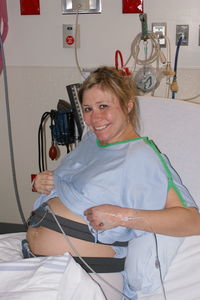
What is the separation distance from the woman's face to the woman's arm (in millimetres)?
345

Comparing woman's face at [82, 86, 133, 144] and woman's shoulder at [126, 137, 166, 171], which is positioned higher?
woman's face at [82, 86, 133, 144]

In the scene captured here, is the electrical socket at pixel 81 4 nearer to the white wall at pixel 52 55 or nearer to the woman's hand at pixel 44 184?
the white wall at pixel 52 55

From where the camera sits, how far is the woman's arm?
3.79 feet

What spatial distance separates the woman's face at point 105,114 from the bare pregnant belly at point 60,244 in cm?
32

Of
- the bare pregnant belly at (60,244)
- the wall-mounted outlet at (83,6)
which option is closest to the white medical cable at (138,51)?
the wall-mounted outlet at (83,6)

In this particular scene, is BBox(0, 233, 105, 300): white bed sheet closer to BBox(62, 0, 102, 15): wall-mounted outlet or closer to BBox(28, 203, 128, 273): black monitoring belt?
BBox(28, 203, 128, 273): black monitoring belt

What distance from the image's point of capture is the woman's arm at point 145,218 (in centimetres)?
116

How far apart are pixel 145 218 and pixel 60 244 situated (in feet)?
1.20

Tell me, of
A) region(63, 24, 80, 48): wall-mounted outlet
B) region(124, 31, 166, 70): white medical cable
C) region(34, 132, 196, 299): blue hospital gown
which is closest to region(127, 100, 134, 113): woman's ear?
region(34, 132, 196, 299): blue hospital gown

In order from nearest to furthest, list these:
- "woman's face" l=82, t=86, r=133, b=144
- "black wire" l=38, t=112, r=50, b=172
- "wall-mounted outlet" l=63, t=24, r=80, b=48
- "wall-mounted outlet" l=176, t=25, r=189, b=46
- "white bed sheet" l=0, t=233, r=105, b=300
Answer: "white bed sheet" l=0, t=233, r=105, b=300
"woman's face" l=82, t=86, r=133, b=144
"wall-mounted outlet" l=176, t=25, r=189, b=46
"wall-mounted outlet" l=63, t=24, r=80, b=48
"black wire" l=38, t=112, r=50, b=172

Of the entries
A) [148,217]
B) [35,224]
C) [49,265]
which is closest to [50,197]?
[35,224]

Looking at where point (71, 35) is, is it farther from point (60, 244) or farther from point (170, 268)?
point (170, 268)

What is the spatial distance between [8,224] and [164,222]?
1900mm

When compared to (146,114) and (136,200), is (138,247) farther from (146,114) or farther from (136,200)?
(146,114)
